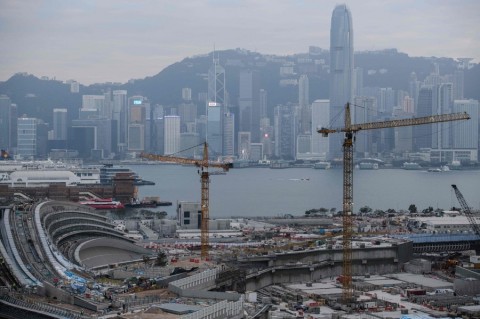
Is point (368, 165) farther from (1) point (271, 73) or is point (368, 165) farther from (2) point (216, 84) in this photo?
(1) point (271, 73)

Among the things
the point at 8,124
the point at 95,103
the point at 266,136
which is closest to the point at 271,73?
the point at 266,136

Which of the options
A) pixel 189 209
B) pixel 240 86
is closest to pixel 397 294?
pixel 189 209

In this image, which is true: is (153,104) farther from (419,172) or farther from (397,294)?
(397,294)

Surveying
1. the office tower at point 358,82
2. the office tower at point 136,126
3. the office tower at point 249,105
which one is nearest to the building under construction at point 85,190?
the office tower at point 136,126

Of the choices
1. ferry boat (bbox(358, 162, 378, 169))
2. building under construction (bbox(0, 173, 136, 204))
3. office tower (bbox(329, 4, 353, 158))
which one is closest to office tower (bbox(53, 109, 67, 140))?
ferry boat (bbox(358, 162, 378, 169))

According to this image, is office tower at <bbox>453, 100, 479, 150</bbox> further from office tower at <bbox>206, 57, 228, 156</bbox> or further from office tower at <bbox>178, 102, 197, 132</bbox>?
office tower at <bbox>178, 102, 197, 132</bbox>

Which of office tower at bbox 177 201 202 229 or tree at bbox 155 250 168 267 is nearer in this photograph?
tree at bbox 155 250 168 267
